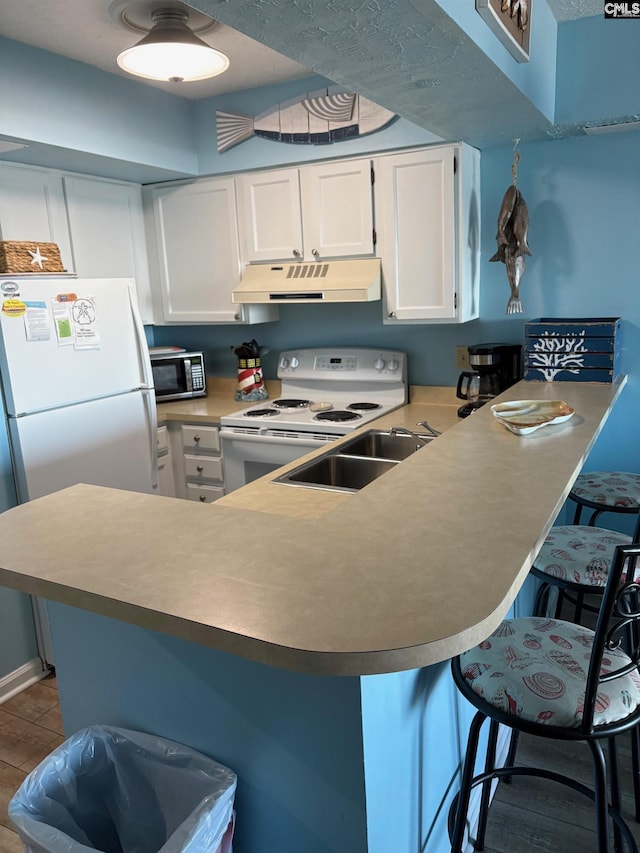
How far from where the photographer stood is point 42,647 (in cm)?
272

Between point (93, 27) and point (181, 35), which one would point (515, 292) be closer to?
point (181, 35)

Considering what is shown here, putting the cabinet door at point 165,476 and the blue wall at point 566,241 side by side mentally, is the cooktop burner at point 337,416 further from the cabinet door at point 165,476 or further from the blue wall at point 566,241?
the cabinet door at point 165,476

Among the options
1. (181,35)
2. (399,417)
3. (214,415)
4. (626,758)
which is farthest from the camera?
(214,415)

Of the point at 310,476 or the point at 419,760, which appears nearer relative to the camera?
the point at 419,760

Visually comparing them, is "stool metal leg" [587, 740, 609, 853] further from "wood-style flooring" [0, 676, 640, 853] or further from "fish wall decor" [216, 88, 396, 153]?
"fish wall decor" [216, 88, 396, 153]

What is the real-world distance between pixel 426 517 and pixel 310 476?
3.52 ft

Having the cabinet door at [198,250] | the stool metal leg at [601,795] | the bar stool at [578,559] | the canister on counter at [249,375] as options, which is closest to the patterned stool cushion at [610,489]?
the bar stool at [578,559]

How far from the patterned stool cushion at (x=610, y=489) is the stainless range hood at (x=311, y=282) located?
127cm

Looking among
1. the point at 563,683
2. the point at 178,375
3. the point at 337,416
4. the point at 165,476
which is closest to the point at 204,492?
the point at 165,476

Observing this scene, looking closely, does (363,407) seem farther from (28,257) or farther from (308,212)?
(28,257)

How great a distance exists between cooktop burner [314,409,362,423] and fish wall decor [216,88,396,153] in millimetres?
1333

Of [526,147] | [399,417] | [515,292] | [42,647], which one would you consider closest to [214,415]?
[399,417]

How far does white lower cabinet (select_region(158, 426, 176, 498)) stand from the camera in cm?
348

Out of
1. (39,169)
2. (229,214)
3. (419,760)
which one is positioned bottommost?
(419,760)
